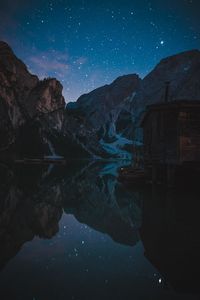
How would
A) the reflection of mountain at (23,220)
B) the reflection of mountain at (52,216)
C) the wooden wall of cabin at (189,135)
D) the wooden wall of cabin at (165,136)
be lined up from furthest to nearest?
the wooden wall of cabin at (165,136) → the wooden wall of cabin at (189,135) → the reflection of mountain at (52,216) → the reflection of mountain at (23,220)

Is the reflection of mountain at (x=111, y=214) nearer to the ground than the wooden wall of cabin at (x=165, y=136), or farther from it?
nearer to the ground

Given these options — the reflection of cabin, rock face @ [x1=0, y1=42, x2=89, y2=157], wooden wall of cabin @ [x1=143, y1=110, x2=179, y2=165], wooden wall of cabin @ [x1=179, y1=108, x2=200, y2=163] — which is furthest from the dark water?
rock face @ [x1=0, y1=42, x2=89, y2=157]

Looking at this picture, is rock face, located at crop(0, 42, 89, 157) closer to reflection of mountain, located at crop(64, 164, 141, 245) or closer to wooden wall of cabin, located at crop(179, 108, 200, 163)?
wooden wall of cabin, located at crop(179, 108, 200, 163)

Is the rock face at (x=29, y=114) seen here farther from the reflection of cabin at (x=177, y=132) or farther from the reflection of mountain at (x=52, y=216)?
the reflection of mountain at (x=52, y=216)

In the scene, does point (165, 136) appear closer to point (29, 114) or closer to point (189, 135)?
point (189, 135)

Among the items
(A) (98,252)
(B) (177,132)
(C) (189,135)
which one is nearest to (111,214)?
(A) (98,252)

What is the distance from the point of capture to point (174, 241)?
7.88m

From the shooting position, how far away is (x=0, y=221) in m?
9.91

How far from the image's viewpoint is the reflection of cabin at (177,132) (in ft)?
64.3

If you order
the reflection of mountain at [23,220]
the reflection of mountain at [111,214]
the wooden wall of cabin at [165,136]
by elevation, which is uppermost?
the wooden wall of cabin at [165,136]

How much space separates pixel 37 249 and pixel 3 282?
220cm

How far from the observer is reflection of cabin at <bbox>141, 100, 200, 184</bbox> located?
771 inches

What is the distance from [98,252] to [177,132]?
580 inches

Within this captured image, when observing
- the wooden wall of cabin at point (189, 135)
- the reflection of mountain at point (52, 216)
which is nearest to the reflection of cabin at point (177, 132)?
the wooden wall of cabin at point (189, 135)
